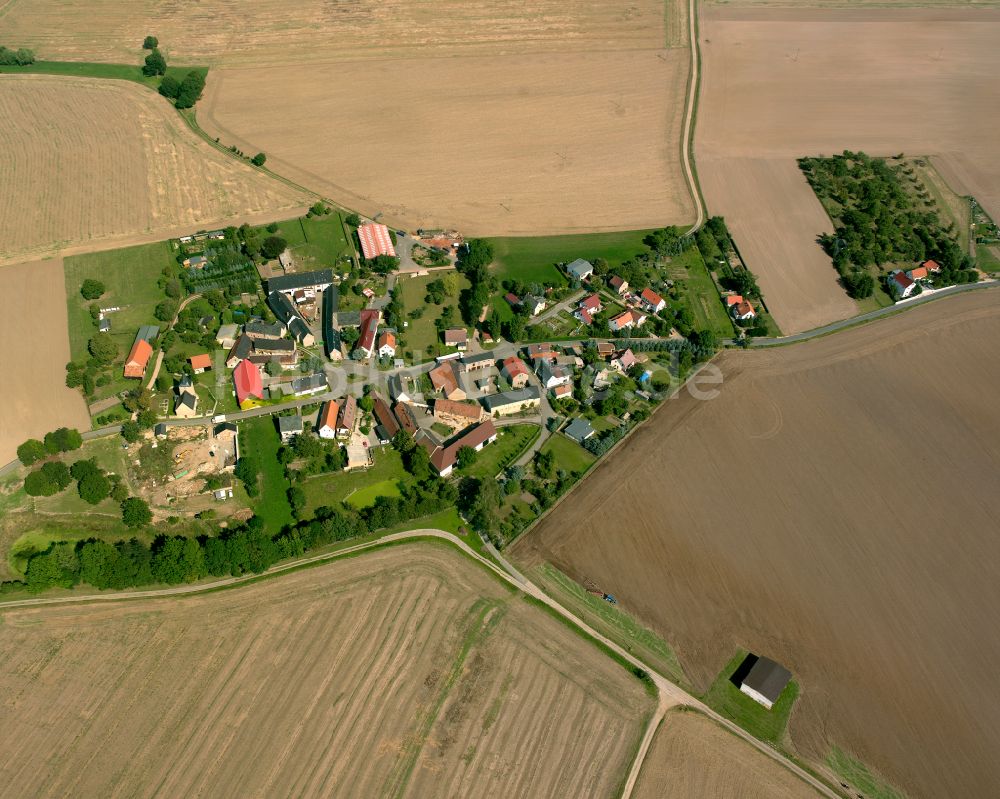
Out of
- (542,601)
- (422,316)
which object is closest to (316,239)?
(422,316)

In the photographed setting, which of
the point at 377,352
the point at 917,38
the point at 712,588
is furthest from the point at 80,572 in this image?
the point at 917,38

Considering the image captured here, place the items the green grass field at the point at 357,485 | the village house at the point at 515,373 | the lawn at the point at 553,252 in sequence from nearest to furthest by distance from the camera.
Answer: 1. the green grass field at the point at 357,485
2. the village house at the point at 515,373
3. the lawn at the point at 553,252

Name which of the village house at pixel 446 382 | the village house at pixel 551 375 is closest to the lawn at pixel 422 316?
the village house at pixel 446 382

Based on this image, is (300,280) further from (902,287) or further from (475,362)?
(902,287)

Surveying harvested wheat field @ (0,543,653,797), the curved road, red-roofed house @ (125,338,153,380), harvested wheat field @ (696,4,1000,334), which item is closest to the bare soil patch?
harvested wheat field @ (696,4,1000,334)

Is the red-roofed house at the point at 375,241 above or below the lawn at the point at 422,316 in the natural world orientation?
above

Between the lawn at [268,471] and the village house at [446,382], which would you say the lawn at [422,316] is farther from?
the lawn at [268,471]

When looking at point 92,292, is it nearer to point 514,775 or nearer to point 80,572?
point 80,572
